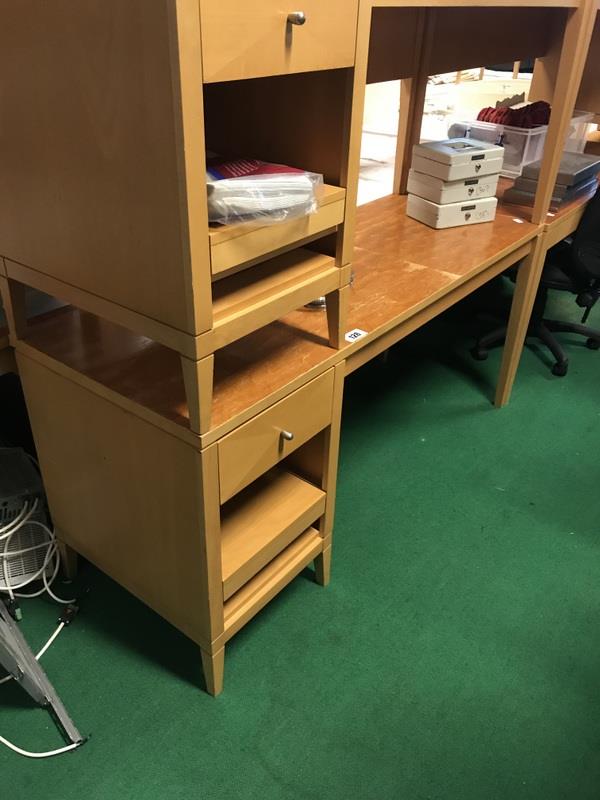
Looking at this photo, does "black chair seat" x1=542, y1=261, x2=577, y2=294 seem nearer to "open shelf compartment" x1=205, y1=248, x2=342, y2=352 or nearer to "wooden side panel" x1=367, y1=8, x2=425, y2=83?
"wooden side panel" x1=367, y1=8, x2=425, y2=83

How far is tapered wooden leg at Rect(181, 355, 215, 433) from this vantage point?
948mm

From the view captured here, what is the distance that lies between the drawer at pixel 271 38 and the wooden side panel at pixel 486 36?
132 cm

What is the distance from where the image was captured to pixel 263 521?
1397 millimetres

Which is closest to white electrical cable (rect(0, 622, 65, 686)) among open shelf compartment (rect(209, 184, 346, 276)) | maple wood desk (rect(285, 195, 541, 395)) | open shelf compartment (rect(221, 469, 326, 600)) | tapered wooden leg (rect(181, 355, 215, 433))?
open shelf compartment (rect(221, 469, 326, 600))

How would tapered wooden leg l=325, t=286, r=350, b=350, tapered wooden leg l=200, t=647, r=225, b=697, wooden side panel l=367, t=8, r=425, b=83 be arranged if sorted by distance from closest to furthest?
tapered wooden leg l=325, t=286, r=350, b=350 < tapered wooden leg l=200, t=647, r=225, b=697 < wooden side panel l=367, t=8, r=425, b=83

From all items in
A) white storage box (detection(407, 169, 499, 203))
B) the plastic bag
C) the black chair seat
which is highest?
the plastic bag

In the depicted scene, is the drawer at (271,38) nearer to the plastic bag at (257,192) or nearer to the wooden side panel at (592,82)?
the plastic bag at (257,192)

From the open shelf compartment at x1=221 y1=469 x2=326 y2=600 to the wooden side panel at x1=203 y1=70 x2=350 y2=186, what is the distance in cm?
68

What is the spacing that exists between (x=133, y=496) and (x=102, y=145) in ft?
2.11

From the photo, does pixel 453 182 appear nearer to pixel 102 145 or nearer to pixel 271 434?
pixel 271 434

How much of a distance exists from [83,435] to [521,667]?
3.60 ft

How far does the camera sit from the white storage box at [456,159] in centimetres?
193

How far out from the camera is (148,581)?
4.43 ft

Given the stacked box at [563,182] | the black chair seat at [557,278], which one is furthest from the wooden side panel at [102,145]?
the black chair seat at [557,278]
